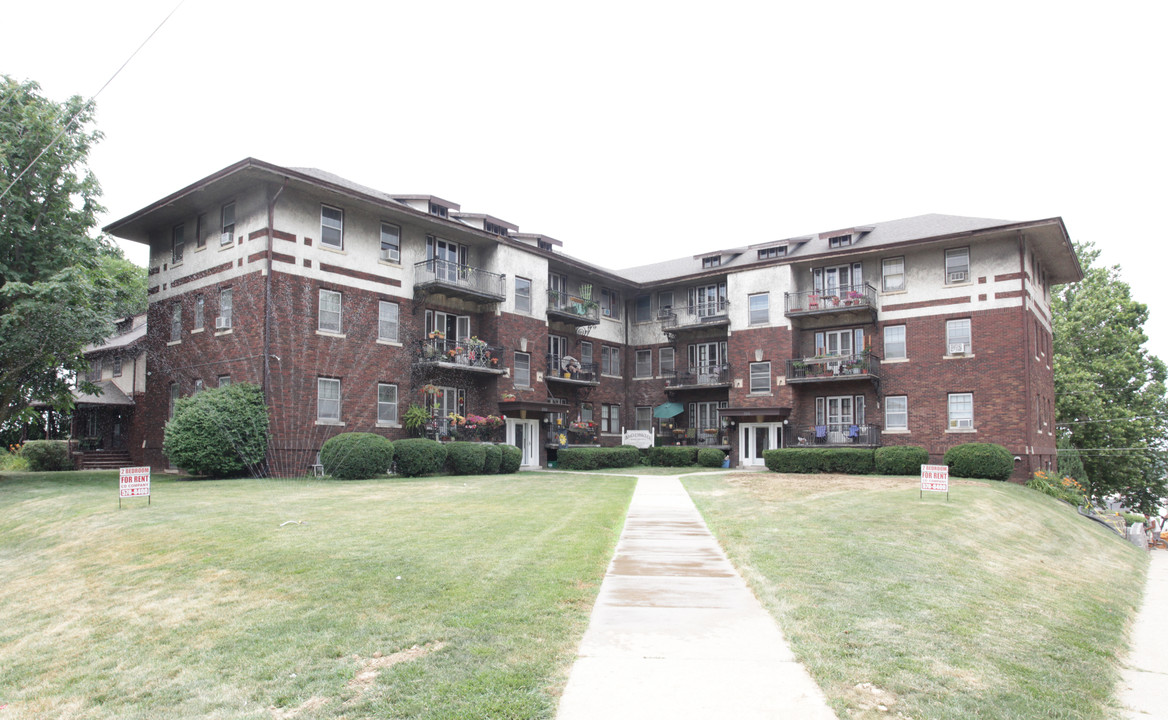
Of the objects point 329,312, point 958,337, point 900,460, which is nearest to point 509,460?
point 329,312

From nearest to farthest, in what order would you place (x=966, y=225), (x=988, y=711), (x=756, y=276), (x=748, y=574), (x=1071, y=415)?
(x=988, y=711), (x=748, y=574), (x=966, y=225), (x=756, y=276), (x=1071, y=415)

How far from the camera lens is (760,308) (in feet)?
111

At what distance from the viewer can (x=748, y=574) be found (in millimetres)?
8398

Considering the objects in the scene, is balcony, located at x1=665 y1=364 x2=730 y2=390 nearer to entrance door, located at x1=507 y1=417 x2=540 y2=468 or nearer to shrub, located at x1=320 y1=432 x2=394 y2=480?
entrance door, located at x1=507 y1=417 x2=540 y2=468

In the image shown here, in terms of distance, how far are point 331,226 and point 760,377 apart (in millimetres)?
19139

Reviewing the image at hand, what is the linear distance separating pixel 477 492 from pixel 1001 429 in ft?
66.9

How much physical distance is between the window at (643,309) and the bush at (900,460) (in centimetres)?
1464

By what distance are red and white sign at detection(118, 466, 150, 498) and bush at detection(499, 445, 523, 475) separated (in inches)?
553

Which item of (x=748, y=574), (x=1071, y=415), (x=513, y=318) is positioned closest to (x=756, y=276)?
(x=513, y=318)

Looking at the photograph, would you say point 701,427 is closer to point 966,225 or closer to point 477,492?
point 966,225

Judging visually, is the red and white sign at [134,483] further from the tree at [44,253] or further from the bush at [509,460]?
the bush at [509,460]

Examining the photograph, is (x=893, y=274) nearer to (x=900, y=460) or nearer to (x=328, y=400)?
(x=900, y=460)

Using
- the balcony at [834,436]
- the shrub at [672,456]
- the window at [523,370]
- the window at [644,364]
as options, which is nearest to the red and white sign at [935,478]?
the balcony at [834,436]

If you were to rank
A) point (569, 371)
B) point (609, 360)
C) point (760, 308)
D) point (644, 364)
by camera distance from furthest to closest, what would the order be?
point (644, 364), point (609, 360), point (569, 371), point (760, 308)
